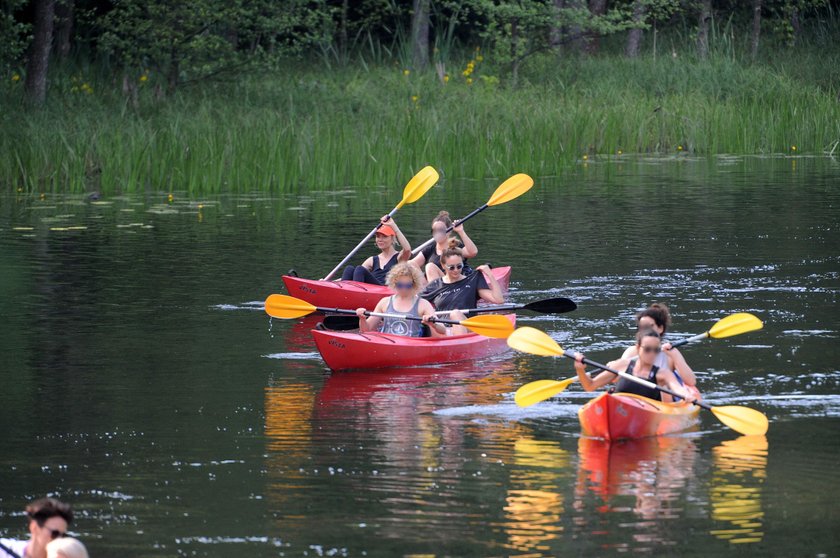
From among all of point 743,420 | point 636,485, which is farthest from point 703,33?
point 636,485

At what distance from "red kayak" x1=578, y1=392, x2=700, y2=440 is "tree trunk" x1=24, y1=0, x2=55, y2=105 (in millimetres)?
15568

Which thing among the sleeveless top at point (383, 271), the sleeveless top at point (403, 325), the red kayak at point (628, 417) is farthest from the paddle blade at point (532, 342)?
the sleeveless top at point (383, 271)

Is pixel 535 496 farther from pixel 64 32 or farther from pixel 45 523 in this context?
pixel 64 32

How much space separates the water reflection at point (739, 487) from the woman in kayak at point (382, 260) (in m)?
6.07

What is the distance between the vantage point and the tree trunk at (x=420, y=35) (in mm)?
29919

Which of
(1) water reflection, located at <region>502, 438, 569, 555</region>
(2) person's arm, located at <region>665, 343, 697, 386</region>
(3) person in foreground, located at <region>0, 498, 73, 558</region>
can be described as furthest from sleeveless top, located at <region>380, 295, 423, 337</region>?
(3) person in foreground, located at <region>0, 498, 73, 558</region>

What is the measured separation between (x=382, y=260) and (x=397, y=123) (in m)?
9.06

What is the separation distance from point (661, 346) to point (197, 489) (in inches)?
121

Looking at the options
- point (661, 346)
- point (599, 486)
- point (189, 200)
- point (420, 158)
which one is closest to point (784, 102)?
point (420, 158)

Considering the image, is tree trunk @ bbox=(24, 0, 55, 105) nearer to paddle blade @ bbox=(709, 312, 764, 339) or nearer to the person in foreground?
paddle blade @ bbox=(709, 312, 764, 339)

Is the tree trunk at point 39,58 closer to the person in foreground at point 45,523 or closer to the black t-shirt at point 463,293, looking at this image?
the black t-shirt at point 463,293

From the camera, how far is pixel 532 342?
9797mm

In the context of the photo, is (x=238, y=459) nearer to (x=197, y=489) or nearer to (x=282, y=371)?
(x=197, y=489)

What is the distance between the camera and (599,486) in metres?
8.00
